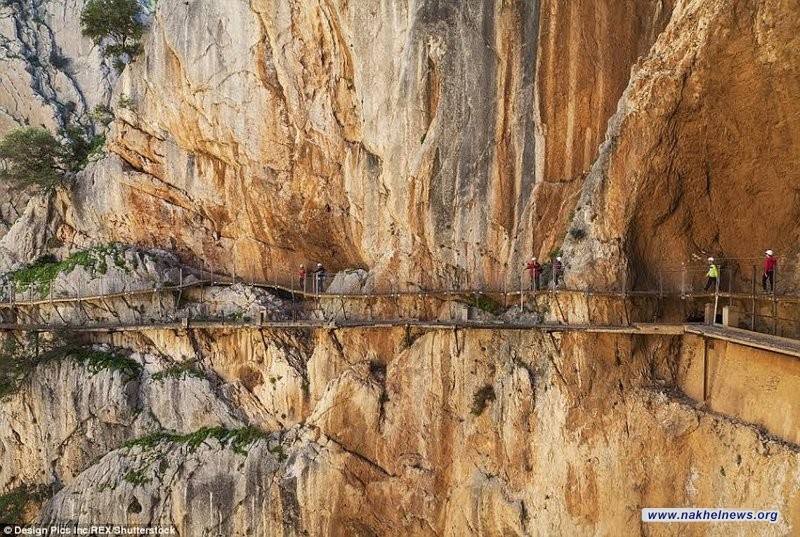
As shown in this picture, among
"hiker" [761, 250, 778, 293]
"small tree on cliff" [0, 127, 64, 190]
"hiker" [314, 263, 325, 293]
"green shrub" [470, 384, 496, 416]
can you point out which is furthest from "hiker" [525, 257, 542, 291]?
"small tree on cliff" [0, 127, 64, 190]

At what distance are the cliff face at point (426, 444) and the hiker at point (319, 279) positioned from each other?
87.6 inches

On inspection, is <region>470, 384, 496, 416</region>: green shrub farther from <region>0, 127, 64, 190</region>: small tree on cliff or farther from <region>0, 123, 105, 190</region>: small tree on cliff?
<region>0, 127, 64, 190</region>: small tree on cliff

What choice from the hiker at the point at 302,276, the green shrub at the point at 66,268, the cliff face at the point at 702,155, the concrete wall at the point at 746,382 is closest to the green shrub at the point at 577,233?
the cliff face at the point at 702,155

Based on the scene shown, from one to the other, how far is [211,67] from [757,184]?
881 inches

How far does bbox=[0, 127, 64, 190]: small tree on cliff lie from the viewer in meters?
26.0

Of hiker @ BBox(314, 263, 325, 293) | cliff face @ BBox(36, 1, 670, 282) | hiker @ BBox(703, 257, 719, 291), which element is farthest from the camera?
hiker @ BBox(314, 263, 325, 293)

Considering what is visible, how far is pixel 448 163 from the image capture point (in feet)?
61.3

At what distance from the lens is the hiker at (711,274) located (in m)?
14.5

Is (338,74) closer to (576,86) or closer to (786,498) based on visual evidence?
(576,86)

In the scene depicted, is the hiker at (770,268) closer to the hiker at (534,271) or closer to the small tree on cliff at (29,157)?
the hiker at (534,271)

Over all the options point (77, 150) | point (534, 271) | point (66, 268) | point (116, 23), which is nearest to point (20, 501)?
point (66, 268)

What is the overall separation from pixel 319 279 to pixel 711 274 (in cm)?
1559
